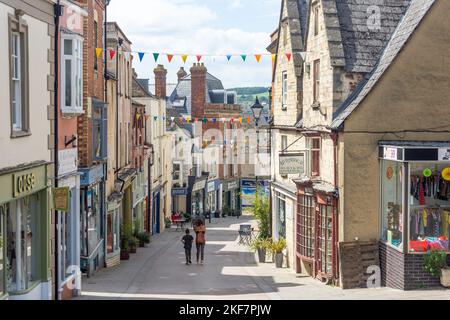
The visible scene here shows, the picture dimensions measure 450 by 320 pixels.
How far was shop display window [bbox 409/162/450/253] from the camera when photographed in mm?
20828

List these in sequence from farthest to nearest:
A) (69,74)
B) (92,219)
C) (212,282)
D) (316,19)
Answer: (92,219) → (316,19) → (212,282) → (69,74)

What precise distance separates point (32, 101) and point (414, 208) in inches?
403

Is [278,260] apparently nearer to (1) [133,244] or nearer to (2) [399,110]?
(1) [133,244]

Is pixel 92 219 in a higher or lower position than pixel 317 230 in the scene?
higher

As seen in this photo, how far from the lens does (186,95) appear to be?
78.2 meters

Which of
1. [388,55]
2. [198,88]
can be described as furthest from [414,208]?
[198,88]

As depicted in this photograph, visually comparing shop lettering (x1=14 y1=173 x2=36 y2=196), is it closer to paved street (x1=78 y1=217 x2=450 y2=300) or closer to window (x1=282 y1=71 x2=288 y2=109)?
paved street (x1=78 y1=217 x2=450 y2=300)

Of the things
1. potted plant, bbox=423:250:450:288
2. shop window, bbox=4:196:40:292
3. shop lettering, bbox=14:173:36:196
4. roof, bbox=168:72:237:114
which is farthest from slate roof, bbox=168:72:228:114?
shop lettering, bbox=14:173:36:196

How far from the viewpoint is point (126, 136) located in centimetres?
3753

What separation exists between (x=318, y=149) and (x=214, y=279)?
207 inches

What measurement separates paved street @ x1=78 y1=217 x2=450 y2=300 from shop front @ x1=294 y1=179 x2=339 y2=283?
0.51m

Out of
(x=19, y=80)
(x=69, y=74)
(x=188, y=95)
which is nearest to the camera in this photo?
(x=19, y=80)

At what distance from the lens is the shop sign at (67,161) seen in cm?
1867

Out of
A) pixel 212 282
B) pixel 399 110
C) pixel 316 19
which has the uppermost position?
pixel 316 19
